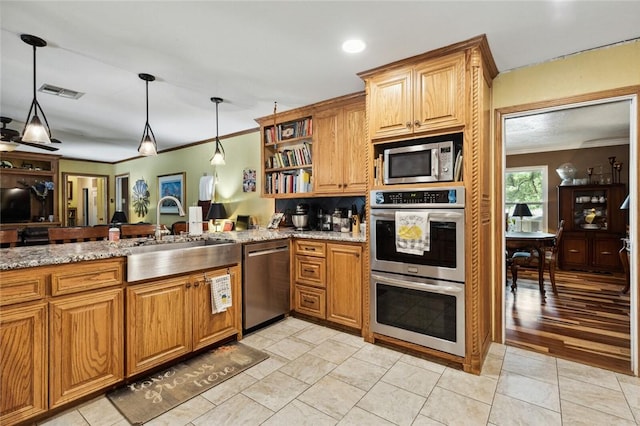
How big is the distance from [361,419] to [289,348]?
1038mm

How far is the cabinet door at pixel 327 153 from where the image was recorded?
3.47 meters

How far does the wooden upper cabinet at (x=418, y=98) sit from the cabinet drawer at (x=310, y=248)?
120 centimetres

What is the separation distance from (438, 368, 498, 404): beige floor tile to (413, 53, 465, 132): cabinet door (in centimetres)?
186

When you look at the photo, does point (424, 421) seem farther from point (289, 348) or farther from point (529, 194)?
point (529, 194)

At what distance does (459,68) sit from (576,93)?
3.31 ft

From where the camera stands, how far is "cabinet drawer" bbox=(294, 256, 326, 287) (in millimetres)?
3195

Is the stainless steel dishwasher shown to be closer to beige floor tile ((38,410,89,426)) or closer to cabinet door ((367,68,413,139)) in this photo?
beige floor tile ((38,410,89,426))

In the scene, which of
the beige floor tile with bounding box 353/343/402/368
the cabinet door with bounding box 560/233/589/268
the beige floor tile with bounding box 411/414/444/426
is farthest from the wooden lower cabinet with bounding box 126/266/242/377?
the cabinet door with bounding box 560/233/589/268

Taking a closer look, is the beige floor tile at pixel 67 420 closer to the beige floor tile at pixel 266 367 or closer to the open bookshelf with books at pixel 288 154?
the beige floor tile at pixel 266 367

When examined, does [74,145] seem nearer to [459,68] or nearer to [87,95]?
[87,95]

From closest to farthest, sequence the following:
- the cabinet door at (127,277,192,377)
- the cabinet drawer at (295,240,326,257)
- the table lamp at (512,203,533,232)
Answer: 1. the cabinet door at (127,277,192,377)
2. the cabinet drawer at (295,240,326,257)
3. the table lamp at (512,203,533,232)

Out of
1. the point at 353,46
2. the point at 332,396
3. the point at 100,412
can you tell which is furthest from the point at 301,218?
the point at 100,412

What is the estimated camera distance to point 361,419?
1821mm

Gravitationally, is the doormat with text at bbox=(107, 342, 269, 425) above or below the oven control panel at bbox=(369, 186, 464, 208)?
below
